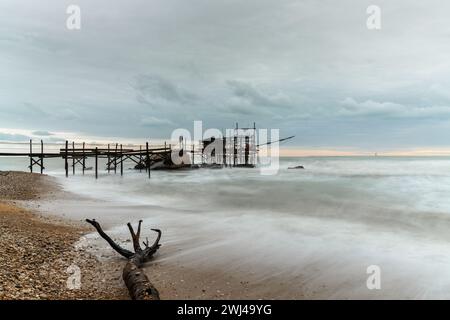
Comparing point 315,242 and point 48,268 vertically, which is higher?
point 48,268

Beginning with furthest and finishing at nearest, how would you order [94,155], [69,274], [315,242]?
[94,155]
[315,242]
[69,274]

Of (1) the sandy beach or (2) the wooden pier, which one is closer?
(1) the sandy beach

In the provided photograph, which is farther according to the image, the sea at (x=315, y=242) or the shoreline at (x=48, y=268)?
the sea at (x=315, y=242)

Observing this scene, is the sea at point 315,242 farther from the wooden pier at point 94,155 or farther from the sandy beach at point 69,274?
the wooden pier at point 94,155

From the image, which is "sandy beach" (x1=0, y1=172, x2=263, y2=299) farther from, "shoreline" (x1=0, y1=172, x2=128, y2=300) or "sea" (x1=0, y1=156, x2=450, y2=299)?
"sea" (x1=0, y1=156, x2=450, y2=299)

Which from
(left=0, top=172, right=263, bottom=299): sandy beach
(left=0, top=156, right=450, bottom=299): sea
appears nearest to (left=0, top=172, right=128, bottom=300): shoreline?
(left=0, top=172, right=263, bottom=299): sandy beach

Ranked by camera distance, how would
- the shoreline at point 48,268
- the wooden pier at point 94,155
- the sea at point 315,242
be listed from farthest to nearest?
the wooden pier at point 94,155 → the sea at point 315,242 → the shoreline at point 48,268

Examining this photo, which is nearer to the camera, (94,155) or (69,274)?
(69,274)

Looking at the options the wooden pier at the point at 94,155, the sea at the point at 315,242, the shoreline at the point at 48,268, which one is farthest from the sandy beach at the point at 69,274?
the wooden pier at the point at 94,155

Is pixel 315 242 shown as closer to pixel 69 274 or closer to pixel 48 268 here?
pixel 69 274

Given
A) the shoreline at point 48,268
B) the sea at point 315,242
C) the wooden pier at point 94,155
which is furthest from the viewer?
the wooden pier at point 94,155

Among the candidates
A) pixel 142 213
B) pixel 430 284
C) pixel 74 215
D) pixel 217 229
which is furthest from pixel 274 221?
pixel 74 215

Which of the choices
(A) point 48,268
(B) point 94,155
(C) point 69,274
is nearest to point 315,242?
(C) point 69,274
